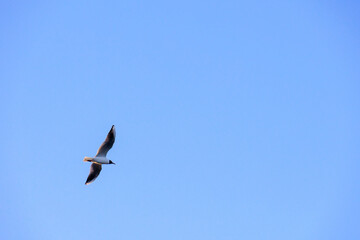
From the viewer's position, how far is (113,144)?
Answer: 22.5 metres

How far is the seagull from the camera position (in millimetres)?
22172

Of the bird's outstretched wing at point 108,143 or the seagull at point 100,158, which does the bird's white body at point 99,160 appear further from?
the bird's outstretched wing at point 108,143

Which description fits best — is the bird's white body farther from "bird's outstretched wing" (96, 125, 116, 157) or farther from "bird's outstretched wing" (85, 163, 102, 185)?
"bird's outstretched wing" (85, 163, 102, 185)

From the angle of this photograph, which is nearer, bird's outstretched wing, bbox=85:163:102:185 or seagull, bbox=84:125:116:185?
seagull, bbox=84:125:116:185

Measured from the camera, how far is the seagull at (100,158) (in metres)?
22.2

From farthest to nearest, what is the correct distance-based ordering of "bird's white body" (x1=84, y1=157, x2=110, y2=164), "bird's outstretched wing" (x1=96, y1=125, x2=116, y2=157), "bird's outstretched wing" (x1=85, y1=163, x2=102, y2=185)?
"bird's outstretched wing" (x1=85, y1=163, x2=102, y2=185) < "bird's outstretched wing" (x1=96, y1=125, x2=116, y2=157) < "bird's white body" (x1=84, y1=157, x2=110, y2=164)

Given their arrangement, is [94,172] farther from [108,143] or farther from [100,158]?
[108,143]

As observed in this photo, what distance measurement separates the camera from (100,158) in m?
22.7

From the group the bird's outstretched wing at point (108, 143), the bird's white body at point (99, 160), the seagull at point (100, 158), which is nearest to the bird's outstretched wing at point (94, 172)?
the seagull at point (100, 158)

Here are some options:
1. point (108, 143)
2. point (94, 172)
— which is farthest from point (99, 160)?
point (94, 172)

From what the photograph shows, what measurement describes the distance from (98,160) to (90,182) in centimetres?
200

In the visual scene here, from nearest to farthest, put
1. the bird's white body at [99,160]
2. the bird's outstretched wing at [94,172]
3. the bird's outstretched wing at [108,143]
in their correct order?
the bird's white body at [99,160], the bird's outstretched wing at [108,143], the bird's outstretched wing at [94,172]

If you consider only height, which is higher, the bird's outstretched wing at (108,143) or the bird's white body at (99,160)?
the bird's outstretched wing at (108,143)

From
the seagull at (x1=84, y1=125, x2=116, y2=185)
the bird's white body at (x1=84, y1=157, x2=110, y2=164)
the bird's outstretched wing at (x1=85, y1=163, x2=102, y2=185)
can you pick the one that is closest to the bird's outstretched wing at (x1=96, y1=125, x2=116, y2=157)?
the seagull at (x1=84, y1=125, x2=116, y2=185)
